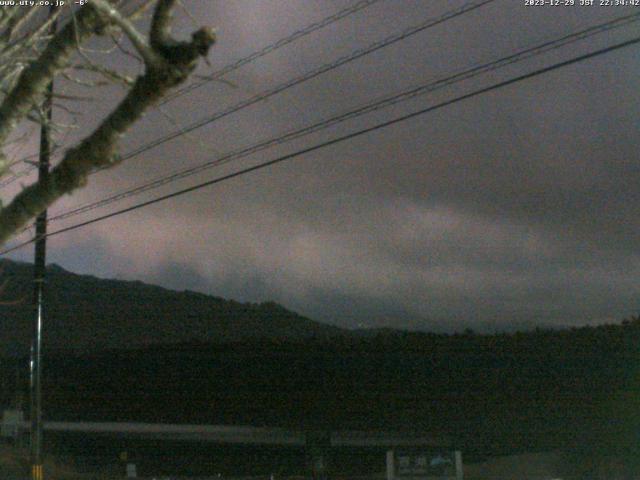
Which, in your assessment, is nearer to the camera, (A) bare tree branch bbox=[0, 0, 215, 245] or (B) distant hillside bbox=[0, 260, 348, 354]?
(A) bare tree branch bbox=[0, 0, 215, 245]

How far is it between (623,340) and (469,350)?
20.2 feet

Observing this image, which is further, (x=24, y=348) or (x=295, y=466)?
(x=24, y=348)

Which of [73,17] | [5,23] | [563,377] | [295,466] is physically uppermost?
[5,23]

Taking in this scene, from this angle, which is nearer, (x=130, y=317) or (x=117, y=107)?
(x=117, y=107)

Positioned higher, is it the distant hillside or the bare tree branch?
the distant hillside

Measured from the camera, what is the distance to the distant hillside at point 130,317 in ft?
198

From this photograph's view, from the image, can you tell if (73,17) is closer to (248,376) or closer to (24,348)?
(248,376)

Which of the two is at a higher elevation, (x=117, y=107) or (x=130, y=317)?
(x=130, y=317)

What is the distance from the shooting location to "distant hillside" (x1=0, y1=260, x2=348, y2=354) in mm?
60438

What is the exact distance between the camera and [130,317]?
62.0 metres

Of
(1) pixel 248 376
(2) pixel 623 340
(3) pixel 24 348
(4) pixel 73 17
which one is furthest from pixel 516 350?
(3) pixel 24 348

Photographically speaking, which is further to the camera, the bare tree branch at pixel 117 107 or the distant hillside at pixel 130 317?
the distant hillside at pixel 130 317

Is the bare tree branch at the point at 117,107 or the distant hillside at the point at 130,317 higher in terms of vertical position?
the distant hillside at the point at 130,317

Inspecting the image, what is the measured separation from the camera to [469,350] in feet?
109
